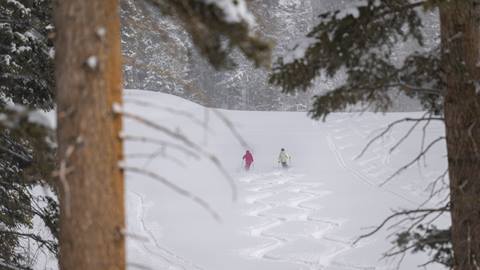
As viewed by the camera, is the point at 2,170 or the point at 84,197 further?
the point at 2,170

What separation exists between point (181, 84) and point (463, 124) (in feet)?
9.19

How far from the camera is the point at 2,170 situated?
23.2 feet

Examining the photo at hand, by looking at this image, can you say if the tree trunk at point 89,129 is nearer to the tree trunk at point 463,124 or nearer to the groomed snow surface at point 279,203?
the groomed snow surface at point 279,203

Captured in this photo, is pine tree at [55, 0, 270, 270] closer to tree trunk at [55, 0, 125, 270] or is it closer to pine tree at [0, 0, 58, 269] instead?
tree trunk at [55, 0, 125, 270]

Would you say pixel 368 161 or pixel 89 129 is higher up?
pixel 89 129

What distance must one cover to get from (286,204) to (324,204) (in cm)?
130

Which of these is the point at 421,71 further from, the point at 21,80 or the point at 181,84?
the point at 21,80

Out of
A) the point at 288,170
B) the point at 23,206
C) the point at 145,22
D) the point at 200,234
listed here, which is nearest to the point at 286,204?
the point at 200,234

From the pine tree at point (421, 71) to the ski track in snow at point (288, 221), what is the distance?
7918 millimetres

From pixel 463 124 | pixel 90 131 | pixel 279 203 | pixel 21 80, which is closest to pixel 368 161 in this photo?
pixel 279 203

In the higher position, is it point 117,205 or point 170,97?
point 170,97

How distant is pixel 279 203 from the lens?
62.0 ft

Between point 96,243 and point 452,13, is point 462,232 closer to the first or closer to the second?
point 452,13

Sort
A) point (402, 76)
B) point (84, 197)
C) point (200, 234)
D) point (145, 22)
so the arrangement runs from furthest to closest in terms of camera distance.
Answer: point (200, 234)
point (402, 76)
point (145, 22)
point (84, 197)
